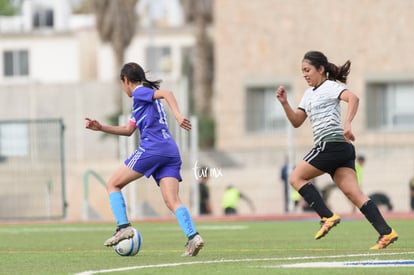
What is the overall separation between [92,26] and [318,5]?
93.4ft

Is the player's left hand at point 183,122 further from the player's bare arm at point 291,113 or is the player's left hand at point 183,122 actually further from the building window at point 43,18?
the building window at point 43,18

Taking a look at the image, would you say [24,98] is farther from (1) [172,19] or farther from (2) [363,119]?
(1) [172,19]

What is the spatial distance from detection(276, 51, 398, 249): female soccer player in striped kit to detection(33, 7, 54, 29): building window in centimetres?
7156

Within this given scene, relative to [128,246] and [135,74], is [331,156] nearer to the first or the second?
[135,74]

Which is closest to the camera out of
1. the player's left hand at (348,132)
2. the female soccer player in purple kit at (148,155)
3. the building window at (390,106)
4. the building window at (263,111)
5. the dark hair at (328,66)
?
the player's left hand at (348,132)

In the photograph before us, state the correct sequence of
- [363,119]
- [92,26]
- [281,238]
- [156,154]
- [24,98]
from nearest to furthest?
[156,154] → [281,238] → [363,119] → [24,98] → [92,26]

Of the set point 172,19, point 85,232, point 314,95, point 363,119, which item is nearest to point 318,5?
point 363,119

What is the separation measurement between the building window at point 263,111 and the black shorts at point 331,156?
1333 inches

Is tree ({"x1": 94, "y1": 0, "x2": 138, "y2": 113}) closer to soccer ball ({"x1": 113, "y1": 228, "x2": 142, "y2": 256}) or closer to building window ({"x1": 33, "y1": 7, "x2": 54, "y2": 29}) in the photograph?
Result: building window ({"x1": 33, "y1": 7, "x2": 54, "y2": 29})

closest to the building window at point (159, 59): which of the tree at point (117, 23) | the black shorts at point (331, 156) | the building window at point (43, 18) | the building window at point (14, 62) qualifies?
the building window at point (14, 62)

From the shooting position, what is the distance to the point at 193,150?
3347 centimetres

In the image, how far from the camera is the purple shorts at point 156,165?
13.9 meters

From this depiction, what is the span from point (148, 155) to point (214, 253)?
1.28 metres

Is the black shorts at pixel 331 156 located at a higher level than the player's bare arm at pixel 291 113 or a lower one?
lower
